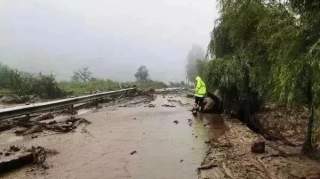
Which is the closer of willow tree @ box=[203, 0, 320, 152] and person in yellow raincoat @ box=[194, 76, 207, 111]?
willow tree @ box=[203, 0, 320, 152]

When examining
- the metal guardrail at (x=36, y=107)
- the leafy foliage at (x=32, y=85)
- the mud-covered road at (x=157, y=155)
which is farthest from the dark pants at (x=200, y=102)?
the leafy foliage at (x=32, y=85)

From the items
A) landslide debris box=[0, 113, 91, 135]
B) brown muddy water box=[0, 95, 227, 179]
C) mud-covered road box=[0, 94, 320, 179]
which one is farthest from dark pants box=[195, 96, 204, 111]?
landslide debris box=[0, 113, 91, 135]

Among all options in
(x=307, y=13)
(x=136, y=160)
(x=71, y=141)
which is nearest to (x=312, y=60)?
(x=307, y=13)

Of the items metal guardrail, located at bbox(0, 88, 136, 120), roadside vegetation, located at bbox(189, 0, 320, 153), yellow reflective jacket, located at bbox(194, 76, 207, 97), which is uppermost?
roadside vegetation, located at bbox(189, 0, 320, 153)

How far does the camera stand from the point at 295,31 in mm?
11180

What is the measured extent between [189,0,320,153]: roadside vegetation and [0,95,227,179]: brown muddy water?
2.64 m

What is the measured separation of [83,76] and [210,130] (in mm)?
87453

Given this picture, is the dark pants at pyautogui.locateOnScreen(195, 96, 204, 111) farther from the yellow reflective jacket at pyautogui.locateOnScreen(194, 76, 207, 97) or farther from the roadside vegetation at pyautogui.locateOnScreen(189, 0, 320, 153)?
the roadside vegetation at pyautogui.locateOnScreen(189, 0, 320, 153)

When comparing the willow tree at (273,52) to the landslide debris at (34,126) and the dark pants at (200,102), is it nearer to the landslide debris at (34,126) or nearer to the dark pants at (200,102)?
the dark pants at (200,102)

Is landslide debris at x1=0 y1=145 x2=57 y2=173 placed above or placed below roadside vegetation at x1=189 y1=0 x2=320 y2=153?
below

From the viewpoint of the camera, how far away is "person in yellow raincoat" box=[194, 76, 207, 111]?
23.0 metres

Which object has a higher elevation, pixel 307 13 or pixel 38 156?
pixel 307 13

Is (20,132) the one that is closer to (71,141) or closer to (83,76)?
(71,141)

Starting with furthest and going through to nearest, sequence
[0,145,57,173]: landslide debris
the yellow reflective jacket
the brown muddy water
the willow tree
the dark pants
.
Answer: the dark pants → the yellow reflective jacket → the willow tree → [0,145,57,173]: landslide debris → the brown muddy water
